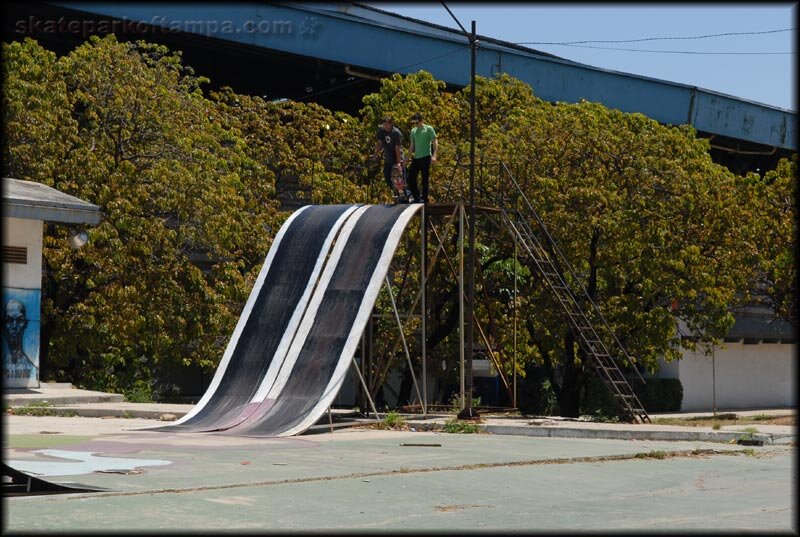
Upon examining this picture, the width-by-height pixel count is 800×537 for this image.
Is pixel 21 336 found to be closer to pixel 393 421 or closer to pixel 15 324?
pixel 15 324

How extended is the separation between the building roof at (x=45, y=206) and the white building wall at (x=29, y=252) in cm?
75

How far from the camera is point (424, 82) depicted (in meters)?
42.1

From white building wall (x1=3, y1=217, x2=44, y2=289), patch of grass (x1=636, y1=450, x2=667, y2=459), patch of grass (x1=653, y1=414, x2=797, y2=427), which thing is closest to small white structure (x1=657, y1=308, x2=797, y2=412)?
patch of grass (x1=653, y1=414, x2=797, y2=427)

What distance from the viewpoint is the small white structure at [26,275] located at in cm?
2566

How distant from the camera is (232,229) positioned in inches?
1267

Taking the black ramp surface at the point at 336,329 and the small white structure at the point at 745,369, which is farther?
the small white structure at the point at 745,369

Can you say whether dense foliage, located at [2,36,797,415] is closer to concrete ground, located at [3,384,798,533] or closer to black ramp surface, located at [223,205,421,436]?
black ramp surface, located at [223,205,421,436]

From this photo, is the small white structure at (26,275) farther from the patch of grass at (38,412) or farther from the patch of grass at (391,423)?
the patch of grass at (391,423)

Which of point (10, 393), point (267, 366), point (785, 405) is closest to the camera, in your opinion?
point (267, 366)

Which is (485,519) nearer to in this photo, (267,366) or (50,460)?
(50,460)

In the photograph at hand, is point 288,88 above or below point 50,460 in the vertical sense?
above

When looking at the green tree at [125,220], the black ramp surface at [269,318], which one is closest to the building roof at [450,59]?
the green tree at [125,220]

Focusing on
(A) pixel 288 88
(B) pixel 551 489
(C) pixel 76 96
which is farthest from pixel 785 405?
(B) pixel 551 489

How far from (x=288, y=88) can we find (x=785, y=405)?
25.7m
